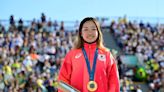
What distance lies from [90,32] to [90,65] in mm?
399

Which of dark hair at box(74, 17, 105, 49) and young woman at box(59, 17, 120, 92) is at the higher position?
dark hair at box(74, 17, 105, 49)

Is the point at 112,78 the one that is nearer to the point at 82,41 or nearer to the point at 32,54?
the point at 82,41

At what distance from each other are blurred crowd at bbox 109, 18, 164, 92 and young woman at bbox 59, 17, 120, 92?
34.5ft

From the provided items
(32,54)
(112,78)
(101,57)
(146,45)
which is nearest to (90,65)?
(101,57)

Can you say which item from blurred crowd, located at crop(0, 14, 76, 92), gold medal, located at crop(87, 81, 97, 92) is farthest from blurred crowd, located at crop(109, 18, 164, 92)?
gold medal, located at crop(87, 81, 97, 92)

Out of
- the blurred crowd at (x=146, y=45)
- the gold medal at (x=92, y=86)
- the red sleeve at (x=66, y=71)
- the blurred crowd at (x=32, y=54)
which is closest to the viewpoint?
the gold medal at (x=92, y=86)

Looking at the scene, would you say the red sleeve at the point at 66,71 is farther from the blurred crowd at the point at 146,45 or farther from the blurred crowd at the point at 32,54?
the blurred crowd at the point at 146,45

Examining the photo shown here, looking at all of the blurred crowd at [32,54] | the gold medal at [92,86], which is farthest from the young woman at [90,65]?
the blurred crowd at [32,54]

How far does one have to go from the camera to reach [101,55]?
5.12 metres

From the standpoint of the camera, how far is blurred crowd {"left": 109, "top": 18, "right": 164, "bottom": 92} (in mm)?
17688

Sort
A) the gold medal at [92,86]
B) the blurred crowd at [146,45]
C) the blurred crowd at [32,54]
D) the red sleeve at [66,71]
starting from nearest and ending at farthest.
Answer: the gold medal at [92,86] → the red sleeve at [66,71] → the blurred crowd at [32,54] → the blurred crowd at [146,45]

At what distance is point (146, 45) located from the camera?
20.2 meters

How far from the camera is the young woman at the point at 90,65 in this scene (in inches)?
196

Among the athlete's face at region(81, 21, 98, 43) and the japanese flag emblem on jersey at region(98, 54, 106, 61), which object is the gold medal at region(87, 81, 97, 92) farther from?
the athlete's face at region(81, 21, 98, 43)
